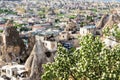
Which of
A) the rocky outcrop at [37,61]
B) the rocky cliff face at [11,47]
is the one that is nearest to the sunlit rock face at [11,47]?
the rocky cliff face at [11,47]

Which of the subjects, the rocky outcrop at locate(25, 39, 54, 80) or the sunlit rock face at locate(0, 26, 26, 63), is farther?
the sunlit rock face at locate(0, 26, 26, 63)

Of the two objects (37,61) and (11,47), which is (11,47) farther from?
(37,61)

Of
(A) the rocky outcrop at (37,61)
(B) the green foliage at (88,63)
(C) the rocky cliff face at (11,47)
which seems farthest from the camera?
(C) the rocky cliff face at (11,47)

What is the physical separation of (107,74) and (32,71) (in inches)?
594

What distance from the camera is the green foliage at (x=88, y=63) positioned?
63.3 ft

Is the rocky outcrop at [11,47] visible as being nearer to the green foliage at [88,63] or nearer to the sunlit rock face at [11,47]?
the sunlit rock face at [11,47]

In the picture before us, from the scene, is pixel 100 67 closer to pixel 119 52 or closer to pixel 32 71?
pixel 119 52

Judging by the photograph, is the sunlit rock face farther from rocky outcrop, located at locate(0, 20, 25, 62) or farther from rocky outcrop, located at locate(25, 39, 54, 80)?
rocky outcrop, located at locate(25, 39, 54, 80)

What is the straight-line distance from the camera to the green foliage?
19281mm

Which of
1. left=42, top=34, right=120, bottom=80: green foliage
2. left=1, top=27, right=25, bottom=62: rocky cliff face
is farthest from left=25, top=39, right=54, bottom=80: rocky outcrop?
left=42, top=34, right=120, bottom=80: green foliage

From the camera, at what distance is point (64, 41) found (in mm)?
56281

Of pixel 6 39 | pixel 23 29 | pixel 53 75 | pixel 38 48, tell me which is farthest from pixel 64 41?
pixel 23 29

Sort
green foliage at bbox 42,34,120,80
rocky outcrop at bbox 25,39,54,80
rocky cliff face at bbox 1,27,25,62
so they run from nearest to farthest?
green foliage at bbox 42,34,120,80 → rocky outcrop at bbox 25,39,54,80 → rocky cliff face at bbox 1,27,25,62

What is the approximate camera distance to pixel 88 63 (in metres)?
19.5
